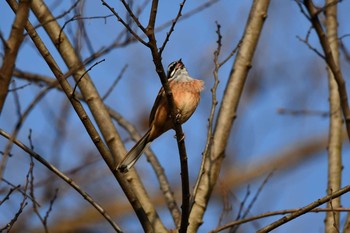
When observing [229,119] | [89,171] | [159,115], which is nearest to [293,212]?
[159,115]

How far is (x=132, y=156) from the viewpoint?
366 cm

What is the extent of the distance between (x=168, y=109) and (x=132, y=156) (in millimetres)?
344

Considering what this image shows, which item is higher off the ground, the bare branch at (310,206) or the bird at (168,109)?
the bird at (168,109)

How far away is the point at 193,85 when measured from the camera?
3963mm

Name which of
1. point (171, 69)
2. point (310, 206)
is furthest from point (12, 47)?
point (171, 69)

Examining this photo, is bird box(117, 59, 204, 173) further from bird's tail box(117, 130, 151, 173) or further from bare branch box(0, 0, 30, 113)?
bare branch box(0, 0, 30, 113)

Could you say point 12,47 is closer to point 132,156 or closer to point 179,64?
point 132,156

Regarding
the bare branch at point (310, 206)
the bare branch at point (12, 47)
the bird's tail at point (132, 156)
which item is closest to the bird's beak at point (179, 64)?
the bird's tail at point (132, 156)

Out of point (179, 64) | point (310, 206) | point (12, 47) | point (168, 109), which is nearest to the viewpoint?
point (12, 47)

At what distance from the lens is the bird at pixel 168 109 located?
372 cm

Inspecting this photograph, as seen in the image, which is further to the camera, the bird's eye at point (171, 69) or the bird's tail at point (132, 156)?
the bird's eye at point (171, 69)

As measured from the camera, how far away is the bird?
146 inches

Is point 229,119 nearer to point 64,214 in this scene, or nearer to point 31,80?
point 31,80

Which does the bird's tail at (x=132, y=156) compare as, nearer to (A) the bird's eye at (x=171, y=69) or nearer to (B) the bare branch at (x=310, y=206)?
(A) the bird's eye at (x=171, y=69)
